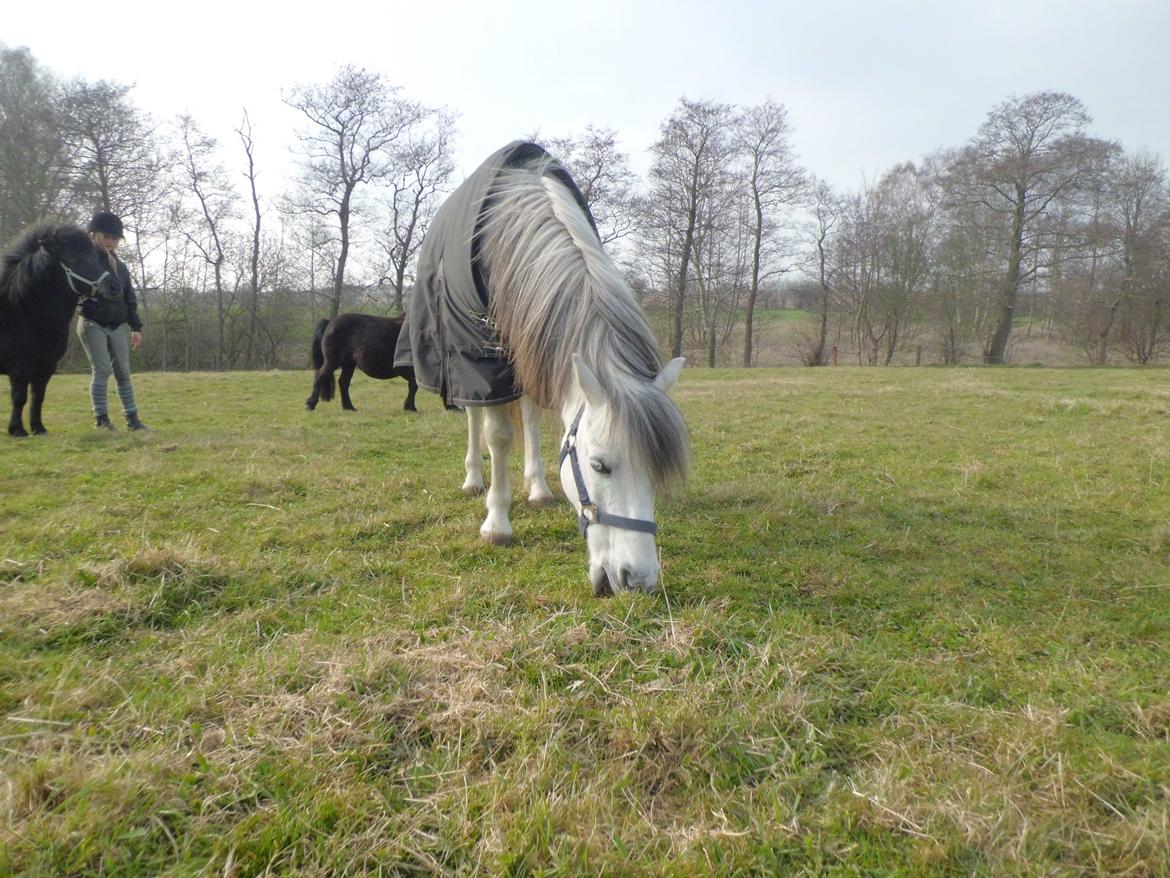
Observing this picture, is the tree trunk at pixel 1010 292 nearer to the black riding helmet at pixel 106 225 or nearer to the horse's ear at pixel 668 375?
the horse's ear at pixel 668 375

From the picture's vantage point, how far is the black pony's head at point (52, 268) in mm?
6199

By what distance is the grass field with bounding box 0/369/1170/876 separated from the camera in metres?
1.40

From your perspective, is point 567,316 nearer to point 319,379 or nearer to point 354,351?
point 354,351

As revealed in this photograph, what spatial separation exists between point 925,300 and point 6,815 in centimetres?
3394

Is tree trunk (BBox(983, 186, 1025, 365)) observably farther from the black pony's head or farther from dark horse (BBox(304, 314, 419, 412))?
the black pony's head

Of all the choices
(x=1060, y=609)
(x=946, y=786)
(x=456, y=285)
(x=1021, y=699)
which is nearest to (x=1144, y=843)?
(x=946, y=786)

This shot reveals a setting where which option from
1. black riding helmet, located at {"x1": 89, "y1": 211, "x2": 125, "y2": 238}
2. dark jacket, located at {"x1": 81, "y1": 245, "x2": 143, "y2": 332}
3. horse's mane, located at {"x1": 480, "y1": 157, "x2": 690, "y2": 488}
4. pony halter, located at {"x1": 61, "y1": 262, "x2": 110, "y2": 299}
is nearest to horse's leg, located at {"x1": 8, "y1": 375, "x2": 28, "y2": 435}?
dark jacket, located at {"x1": 81, "y1": 245, "x2": 143, "y2": 332}

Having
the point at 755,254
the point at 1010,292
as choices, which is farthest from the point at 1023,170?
the point at 755,254

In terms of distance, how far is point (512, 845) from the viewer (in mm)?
1397

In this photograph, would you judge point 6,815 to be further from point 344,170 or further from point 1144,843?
point 344,170

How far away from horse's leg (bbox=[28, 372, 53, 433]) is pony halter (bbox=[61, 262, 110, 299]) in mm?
932

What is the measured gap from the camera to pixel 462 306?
3.66m

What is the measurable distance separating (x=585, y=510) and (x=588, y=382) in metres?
0.58

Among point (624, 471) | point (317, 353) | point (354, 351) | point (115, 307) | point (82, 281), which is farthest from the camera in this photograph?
point (317, 353)
